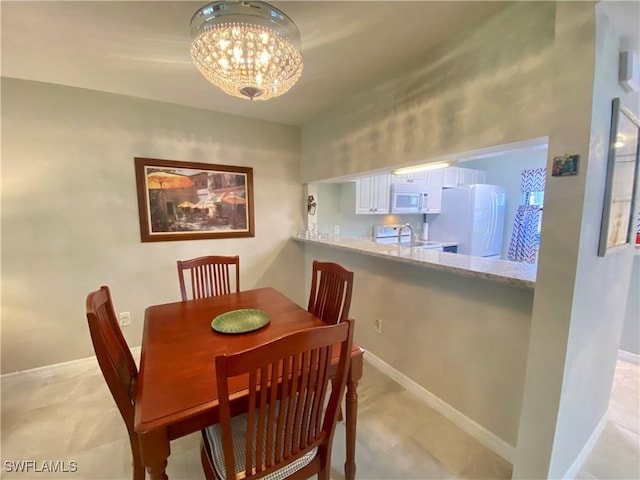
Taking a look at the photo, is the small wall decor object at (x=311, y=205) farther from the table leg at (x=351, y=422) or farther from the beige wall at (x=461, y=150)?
the table leg at (x=351, y=422)

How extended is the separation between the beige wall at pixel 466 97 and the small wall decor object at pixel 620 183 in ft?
0.88

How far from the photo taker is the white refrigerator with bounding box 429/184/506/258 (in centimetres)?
372

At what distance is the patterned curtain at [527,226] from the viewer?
377cm

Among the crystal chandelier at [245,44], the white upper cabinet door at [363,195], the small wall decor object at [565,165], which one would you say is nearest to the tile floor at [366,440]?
the small wall decor object at [565,165]

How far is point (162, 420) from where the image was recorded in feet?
2.77

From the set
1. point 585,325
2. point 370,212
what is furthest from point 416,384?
point 370,212

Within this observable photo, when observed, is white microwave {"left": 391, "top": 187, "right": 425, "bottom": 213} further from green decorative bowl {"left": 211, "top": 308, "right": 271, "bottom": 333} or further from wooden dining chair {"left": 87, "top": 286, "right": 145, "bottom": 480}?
wooden dining chair {"left": 87, "top": 286, "right": 145, "bottom": 480}

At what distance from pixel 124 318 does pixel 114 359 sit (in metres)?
1.63

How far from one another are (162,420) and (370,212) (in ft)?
9.47

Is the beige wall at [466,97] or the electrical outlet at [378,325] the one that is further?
the electrical outlet at [378,325]

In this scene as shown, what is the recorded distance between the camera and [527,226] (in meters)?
3.83

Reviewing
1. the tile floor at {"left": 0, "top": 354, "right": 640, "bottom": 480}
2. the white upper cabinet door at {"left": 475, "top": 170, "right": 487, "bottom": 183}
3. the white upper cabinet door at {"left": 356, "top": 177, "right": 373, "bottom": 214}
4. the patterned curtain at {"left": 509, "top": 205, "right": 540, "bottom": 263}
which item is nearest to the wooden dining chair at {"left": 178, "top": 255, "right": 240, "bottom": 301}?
the tile floor at {"left": 0, "top": 354, "right": 640, "bottom": 480}

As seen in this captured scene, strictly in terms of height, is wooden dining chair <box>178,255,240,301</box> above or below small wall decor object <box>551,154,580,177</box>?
below

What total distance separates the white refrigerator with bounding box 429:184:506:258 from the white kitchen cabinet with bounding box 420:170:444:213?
197mm
